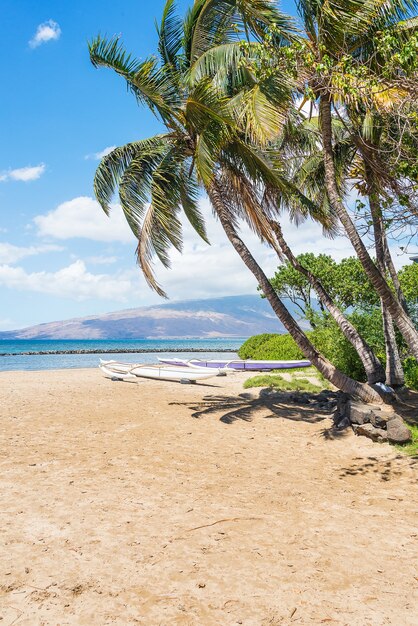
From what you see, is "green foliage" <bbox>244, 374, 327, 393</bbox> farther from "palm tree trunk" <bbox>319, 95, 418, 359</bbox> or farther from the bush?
"palm tree trunk" <bbox>319, 95, 418, 359</bbox>

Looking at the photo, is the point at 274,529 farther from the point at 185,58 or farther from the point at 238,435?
the point at 185,58

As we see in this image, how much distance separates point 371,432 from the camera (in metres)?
8.99

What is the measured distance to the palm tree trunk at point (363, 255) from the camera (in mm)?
8594

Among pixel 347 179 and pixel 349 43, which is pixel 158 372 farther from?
pixel 349 43

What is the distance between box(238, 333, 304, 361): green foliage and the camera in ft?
91.1

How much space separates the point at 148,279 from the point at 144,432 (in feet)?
13.9

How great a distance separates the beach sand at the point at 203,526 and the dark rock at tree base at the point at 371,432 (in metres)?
0.18

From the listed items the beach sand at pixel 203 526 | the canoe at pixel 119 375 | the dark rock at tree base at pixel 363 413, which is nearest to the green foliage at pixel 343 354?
the dark rock at tree base at pixel 363 413

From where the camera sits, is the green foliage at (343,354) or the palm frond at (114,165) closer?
the palm frond at (114,165)

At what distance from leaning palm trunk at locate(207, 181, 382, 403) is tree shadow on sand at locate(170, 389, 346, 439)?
3.23 feet

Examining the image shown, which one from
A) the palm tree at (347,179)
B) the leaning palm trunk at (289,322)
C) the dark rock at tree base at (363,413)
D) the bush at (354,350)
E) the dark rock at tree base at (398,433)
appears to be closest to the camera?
the dark rock at tree base at (398,433)

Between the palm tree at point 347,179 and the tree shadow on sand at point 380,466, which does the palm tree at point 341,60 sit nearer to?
the palm tree at point 347,179

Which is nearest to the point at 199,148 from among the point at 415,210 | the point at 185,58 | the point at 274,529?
the point at 185,58

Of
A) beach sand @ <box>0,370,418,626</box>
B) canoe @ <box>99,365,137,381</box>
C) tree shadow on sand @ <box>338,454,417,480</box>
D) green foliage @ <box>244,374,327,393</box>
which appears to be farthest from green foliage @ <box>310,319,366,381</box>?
canoe @ <box>99,365,137,381</box>
